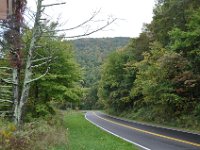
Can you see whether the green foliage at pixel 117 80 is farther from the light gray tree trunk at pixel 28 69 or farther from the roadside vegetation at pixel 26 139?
A: the light gray tree trunk at pixel 28 69

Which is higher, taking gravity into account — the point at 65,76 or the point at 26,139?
the point at 65,76

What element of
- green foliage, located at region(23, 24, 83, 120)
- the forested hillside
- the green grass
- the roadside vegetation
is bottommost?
the green grass

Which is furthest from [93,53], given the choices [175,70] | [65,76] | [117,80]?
[65,76]

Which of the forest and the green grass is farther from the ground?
the forest

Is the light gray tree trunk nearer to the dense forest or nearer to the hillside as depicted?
the dense forest

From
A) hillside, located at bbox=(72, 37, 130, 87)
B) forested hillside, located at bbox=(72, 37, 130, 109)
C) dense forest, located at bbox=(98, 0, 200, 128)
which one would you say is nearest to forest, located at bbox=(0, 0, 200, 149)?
dense forest, located at bbox=(98, 0, 200, 128)

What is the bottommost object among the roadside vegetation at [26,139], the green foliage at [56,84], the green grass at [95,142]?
the green grass at [95,142]

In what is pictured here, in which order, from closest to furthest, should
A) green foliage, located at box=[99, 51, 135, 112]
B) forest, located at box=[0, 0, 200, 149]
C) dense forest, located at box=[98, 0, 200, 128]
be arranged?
forest, located at box=[0, 0, 200, 149] → dense forest, located at box=[98, 0, 200, 128] → green foliage, located at box=[99, 51, 135, 112]

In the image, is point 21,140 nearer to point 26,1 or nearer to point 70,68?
point 26,1

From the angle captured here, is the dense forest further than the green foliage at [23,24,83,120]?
Yes

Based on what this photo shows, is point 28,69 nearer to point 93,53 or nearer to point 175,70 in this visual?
point 175,70

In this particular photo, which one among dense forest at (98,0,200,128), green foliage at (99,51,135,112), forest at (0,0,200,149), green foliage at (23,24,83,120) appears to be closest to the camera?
forest at (0,0,200,149)

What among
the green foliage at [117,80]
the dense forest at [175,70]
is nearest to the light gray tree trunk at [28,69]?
the dense forest at [175,70]

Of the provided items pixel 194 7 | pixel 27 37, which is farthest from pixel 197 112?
pixel 27 37
